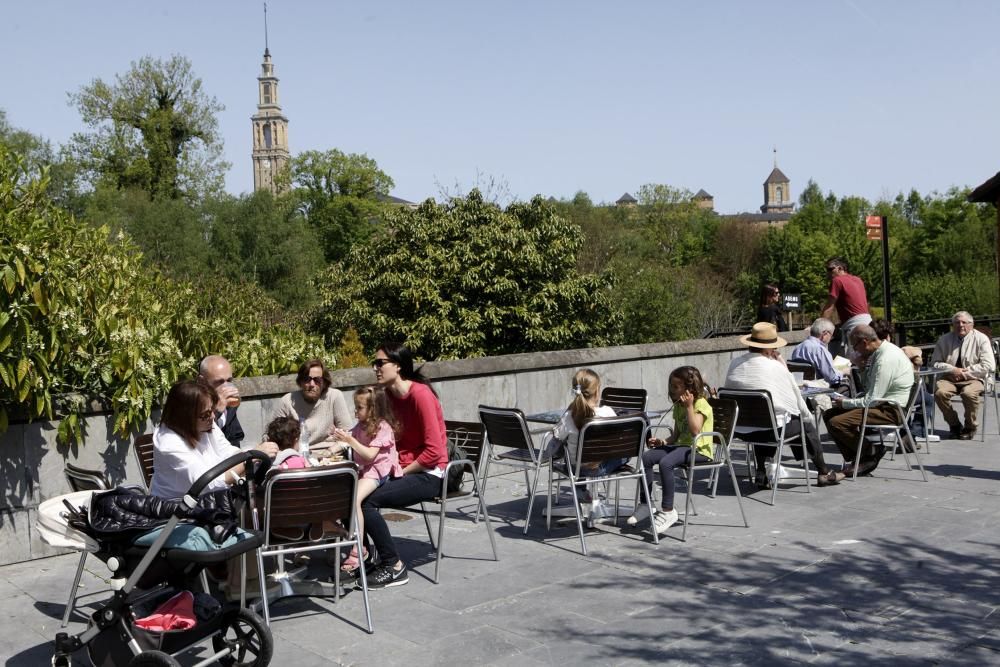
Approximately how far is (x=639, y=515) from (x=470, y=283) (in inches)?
579

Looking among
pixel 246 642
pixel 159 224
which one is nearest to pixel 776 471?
pixel 246 642

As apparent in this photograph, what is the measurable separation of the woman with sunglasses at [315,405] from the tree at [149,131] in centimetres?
4229

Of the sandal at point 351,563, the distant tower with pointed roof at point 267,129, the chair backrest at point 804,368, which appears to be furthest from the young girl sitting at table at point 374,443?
the distant tower with pointed roof at point 267,129

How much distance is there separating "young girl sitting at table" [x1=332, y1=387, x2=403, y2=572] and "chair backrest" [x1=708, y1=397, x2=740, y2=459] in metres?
2.50

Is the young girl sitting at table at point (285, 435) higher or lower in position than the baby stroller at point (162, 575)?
higher

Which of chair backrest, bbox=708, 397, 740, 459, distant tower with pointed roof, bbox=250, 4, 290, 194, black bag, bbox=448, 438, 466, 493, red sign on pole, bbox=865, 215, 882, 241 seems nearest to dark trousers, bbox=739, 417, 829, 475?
chair backrest, bbox=708, 397, 740, 459

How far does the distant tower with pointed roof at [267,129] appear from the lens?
502ft

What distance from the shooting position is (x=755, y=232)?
89250 millimetres

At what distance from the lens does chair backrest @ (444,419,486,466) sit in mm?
6488

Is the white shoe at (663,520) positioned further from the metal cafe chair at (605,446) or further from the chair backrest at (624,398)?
the chair backrest at (624,398)

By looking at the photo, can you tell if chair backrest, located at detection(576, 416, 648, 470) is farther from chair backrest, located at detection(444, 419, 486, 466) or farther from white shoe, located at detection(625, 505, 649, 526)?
chair backrest, located at detection(444, 419, 486, 466)

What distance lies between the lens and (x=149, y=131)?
47812mm

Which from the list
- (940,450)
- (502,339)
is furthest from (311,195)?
(940,450)

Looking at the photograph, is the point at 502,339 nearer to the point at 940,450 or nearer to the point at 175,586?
the point at 940,450
